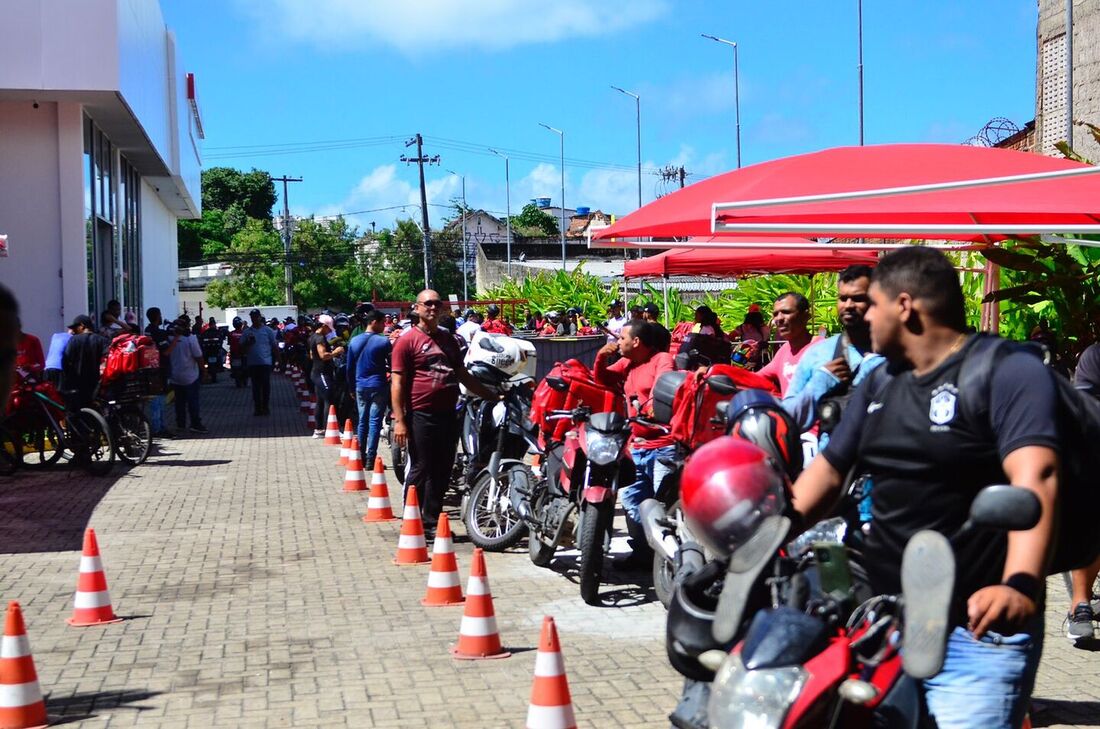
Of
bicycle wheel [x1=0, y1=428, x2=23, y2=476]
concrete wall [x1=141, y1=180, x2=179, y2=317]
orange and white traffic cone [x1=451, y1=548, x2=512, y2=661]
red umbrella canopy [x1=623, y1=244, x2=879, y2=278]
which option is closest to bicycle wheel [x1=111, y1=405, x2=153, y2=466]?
bicycle wheel [x1=0, y1=428, x2=23, y2=476]

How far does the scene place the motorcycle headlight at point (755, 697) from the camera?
268 cm

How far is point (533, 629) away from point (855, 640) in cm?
461

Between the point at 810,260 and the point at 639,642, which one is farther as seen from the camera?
the point at 810,260

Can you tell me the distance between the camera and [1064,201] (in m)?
7.56

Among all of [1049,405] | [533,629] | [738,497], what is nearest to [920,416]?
[1049,405]

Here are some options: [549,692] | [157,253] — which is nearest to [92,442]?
[549,692]

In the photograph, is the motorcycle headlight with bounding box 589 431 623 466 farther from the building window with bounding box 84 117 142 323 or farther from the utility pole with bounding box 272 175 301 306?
the utility pole with bounding box 272 175 301 306

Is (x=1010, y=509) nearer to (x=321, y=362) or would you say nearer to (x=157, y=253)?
(x=321, y=362)

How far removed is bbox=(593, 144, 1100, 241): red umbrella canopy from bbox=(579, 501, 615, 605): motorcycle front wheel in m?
1.77

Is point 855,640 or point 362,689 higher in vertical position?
point 855,640

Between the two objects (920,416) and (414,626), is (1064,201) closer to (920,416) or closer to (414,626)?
(414,626)

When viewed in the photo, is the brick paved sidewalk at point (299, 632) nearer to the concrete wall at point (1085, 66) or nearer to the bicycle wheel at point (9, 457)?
the bicycle wheel at point (9, 457)

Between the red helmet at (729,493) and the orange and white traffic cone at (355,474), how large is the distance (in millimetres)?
10576

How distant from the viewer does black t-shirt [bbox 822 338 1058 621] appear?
2.99 meters
